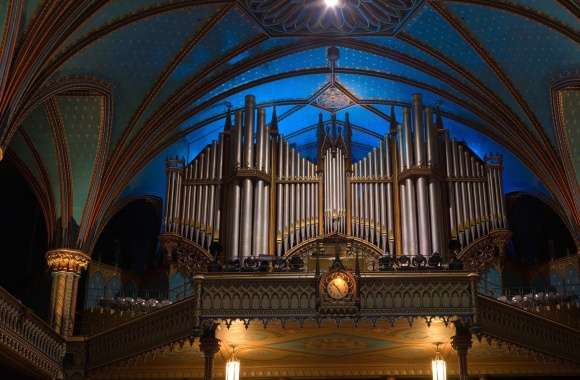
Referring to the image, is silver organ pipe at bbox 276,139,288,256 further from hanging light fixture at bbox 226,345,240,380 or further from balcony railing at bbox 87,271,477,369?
balcony railing at bbox 87,271,477,369

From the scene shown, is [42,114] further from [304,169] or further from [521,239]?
[521,239]

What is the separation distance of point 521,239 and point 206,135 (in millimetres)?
9479

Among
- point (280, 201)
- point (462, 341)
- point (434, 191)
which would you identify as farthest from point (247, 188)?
point (462, 341)

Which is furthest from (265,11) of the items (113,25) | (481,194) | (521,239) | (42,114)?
(521,239)

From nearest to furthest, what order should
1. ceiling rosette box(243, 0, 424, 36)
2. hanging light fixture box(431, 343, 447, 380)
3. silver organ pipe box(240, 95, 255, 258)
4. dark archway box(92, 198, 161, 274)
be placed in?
hanging light fixture box(431, 343, 447, 380)
ceiling rosette box(243, 0, 424, 36)
silver organ pipe box(240, 95, 255, 258)
dark archway box(92, 198, 161, 274)

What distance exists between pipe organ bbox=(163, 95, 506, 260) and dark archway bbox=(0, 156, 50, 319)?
3.97 metres

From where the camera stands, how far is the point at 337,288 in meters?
17.1

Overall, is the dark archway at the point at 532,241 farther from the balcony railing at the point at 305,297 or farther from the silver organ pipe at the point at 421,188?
the balcony railing at the point at 305,297

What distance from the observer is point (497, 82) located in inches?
854

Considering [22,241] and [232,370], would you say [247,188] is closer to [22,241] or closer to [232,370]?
[232,370]

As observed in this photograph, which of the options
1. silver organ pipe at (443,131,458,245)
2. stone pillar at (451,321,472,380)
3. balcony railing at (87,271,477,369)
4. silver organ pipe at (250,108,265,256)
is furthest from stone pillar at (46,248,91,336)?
silver organ pipe at (443,131,458,245)

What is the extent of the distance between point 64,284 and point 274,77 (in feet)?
25.8

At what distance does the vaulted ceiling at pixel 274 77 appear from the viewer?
64.4 ft

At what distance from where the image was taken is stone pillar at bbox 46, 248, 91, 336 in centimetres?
2016
